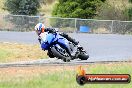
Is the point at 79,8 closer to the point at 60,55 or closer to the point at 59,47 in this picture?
the point at 59,47

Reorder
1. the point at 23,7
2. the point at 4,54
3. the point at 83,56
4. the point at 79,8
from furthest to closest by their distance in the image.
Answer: the point at 23,7 < the point at 79,8 < the point at 4,54 < the point at 83,56

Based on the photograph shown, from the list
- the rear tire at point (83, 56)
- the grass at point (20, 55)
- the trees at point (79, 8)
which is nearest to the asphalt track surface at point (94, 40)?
the trees at point (79, 8)

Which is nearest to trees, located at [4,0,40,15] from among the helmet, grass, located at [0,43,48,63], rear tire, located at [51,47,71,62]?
grass, located at [0,43,48,63]

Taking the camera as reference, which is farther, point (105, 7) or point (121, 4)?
point (121, 4)

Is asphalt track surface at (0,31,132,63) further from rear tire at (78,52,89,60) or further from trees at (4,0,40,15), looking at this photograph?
rear tire at (78,52,89,60)

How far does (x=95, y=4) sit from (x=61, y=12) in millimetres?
3492

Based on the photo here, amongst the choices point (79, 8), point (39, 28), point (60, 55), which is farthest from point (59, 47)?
point (79, 8)

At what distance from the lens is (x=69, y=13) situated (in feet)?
131

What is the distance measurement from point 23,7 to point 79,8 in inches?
213

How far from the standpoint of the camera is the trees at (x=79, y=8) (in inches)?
1538

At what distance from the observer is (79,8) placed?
39062 mm

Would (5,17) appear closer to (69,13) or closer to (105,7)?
(69,13)

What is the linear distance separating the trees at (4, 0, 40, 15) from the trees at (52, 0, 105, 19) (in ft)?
9.05

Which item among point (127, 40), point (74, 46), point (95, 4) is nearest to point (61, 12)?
point (95, 4)
